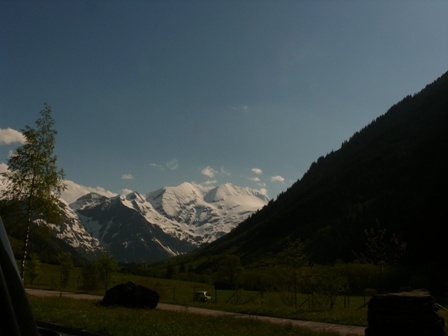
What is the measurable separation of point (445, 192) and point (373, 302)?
337 feet

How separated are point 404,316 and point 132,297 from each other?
19060mm

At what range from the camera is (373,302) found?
1634 cm

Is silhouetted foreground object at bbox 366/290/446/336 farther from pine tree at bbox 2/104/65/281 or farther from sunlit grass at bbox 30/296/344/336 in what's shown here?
pine tree at bbox 2/104/65/281

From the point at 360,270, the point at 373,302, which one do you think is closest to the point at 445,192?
the point at 360,270

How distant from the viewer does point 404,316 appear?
1558 centimetres

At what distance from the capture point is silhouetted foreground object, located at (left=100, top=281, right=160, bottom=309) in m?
29.0

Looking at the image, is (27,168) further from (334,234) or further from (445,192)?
(334,234)

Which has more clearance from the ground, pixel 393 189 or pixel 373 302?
pixel 393 189

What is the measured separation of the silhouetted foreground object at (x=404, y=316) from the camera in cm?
1529

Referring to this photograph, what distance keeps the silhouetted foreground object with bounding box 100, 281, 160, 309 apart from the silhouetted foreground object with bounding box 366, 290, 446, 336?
17.1 metres

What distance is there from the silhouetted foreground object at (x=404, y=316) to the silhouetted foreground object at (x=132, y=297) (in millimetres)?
17064

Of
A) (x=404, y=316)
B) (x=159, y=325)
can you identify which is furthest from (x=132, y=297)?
(x=404, y=316)

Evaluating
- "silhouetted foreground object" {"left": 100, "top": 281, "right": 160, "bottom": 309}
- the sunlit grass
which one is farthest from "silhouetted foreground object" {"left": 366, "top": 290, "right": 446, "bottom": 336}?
"silhouetted foreground object" {"left": 100, "top": 281, "right": 160, "bottom": 309}

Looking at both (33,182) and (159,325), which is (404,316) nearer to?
(159,325)
